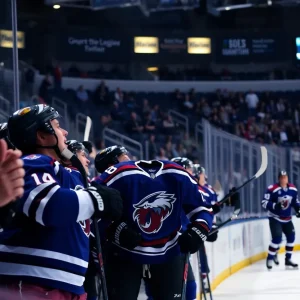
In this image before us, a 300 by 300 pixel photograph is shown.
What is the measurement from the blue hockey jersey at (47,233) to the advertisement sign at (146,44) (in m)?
19.9

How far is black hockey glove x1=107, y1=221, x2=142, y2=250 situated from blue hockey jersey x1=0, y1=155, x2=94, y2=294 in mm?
960

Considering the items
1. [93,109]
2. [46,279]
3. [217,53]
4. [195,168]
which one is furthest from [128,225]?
[217,53]

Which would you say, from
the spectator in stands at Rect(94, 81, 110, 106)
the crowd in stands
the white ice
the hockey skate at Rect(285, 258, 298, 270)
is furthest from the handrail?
the spectator in stands at Rect(94, 81, 110, 106)

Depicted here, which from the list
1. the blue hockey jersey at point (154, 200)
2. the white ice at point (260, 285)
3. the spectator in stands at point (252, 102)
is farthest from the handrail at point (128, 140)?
the spectator in stands at point (252, 102)

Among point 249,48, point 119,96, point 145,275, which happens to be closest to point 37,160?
point 145,275

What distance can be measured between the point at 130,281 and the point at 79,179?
1.12m

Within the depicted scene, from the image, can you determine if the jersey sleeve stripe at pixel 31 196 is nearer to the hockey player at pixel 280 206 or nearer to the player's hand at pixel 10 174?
the player's hand at pixel 10 174

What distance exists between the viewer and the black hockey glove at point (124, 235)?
11.9 ft

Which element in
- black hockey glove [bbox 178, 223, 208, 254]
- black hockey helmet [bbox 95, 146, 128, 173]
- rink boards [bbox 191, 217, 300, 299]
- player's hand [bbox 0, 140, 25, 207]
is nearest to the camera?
player's hand [bbox 0, 140, 25, 207]

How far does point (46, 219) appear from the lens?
7.92 ft

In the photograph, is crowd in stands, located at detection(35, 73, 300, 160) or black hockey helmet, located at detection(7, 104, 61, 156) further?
crowd in stands, located at detection(35, 73, 300, 160)

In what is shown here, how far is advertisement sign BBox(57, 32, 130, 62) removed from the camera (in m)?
21.1

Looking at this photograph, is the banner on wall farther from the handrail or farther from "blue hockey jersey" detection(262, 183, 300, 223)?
"blue hockey jersey" detection(262, 183, 300, 223)

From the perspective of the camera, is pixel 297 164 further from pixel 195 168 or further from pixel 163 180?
pixel 163 180
